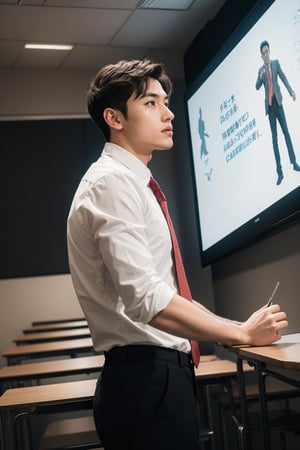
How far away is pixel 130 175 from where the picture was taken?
153 cm

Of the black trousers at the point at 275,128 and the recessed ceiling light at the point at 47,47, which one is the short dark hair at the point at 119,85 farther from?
the recessed ceiling light at the point at 47,47

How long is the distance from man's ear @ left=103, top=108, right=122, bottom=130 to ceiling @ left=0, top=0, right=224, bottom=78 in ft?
10.4

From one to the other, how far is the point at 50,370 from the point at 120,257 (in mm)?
1953

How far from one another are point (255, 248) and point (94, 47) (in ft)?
8.21

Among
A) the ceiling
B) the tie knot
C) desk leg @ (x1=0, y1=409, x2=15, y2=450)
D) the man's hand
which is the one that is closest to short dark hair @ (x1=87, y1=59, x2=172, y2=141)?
the tie knot

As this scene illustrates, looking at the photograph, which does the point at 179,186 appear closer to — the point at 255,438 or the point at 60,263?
the point at 60,263

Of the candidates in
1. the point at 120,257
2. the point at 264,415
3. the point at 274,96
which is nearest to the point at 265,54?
the point at 274,96

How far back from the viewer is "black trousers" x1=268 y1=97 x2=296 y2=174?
303 centimetres

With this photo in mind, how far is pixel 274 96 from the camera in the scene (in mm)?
3176

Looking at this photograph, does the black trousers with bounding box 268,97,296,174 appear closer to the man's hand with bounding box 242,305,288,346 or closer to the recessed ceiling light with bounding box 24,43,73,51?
the man's hand with bounding box 242,305,288,346

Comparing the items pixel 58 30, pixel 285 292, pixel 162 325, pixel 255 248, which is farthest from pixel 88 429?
pixel 58 30

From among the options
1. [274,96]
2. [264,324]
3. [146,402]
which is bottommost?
[146,402]

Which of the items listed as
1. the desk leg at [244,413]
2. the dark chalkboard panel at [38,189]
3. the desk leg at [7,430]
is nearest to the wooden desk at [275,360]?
the desk leg at [244,413]

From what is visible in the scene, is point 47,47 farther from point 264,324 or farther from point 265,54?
point 264,324
